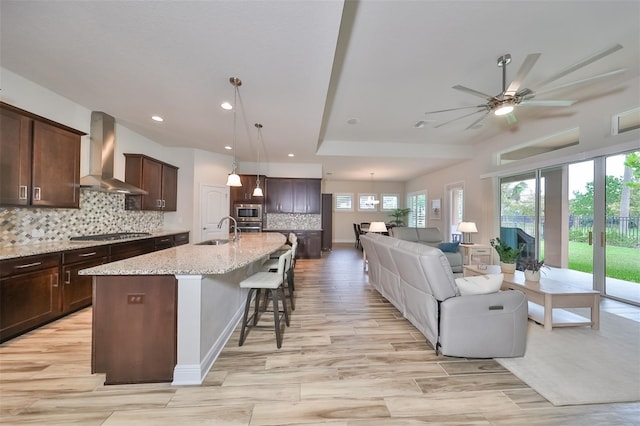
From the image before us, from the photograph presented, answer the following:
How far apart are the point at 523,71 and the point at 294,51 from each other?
218 centimetres

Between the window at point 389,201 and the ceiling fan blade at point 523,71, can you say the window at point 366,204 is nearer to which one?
the window at point 389,201

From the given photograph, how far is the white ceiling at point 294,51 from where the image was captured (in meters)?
1.88

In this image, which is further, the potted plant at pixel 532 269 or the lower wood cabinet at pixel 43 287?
the potted plant at pixel 532 269

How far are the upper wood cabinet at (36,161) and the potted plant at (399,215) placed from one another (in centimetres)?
936

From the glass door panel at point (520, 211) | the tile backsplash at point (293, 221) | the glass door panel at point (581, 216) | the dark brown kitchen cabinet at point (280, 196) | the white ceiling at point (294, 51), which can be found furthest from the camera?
the tile backsplash at point (293, 221)

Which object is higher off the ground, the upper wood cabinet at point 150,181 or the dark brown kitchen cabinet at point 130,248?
the upper wood cabinet at point 150,181

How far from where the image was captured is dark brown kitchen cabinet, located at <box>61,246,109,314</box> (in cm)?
267

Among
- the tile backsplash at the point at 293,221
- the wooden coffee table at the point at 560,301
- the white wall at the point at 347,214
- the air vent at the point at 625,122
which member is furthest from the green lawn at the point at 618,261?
the white wall at the point at 347,214

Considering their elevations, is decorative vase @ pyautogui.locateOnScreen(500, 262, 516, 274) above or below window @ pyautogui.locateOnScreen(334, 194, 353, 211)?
below

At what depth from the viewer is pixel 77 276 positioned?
9.16ft

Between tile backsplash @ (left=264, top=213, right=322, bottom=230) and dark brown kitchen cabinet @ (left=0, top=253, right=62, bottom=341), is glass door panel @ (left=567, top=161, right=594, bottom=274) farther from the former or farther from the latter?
dark brown kitchen cabinet @ (left=0, top=253, right=62, bottom=341)

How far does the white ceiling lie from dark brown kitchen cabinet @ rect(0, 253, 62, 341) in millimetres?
2138

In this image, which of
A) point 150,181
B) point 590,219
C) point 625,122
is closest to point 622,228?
point 590,219

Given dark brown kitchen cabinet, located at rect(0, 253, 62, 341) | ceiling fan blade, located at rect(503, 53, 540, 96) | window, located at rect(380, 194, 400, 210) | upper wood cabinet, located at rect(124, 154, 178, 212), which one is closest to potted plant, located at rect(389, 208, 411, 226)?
window, located at rect(380, 194, 400, 210)
